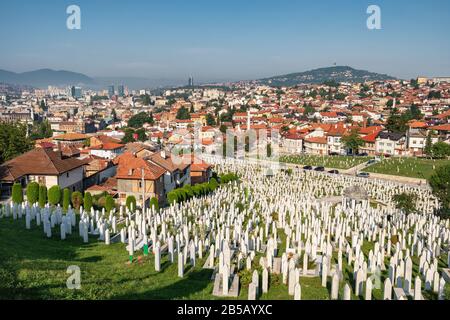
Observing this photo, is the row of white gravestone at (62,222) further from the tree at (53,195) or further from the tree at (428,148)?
the tree at (428,148)

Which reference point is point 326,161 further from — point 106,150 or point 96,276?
point 96,276

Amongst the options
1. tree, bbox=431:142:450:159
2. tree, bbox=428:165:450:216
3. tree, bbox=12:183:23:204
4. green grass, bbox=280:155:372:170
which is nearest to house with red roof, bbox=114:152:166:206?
tree, bbox=12:183:23:204

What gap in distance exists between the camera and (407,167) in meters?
55.6

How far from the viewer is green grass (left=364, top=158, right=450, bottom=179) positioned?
51.2m

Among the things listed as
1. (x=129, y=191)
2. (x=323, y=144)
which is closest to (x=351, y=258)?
(x=129, y=191)

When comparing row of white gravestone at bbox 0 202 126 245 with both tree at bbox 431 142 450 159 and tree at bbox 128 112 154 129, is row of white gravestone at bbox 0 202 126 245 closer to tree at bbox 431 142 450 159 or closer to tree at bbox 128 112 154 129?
tree at bbox 431 142 450 159

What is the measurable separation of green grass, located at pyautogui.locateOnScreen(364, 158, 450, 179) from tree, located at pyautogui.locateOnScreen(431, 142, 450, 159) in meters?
1.93

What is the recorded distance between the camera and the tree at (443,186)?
30328 millimetres

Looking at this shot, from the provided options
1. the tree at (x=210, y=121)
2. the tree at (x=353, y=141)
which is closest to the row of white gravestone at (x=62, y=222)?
the tree at (x=353, y=141)

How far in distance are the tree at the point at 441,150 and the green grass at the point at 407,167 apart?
193 cm

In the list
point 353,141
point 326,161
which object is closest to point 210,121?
point 353,141

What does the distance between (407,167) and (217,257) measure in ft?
159

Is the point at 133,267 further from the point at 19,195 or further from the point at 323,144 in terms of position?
the point at 323,144
